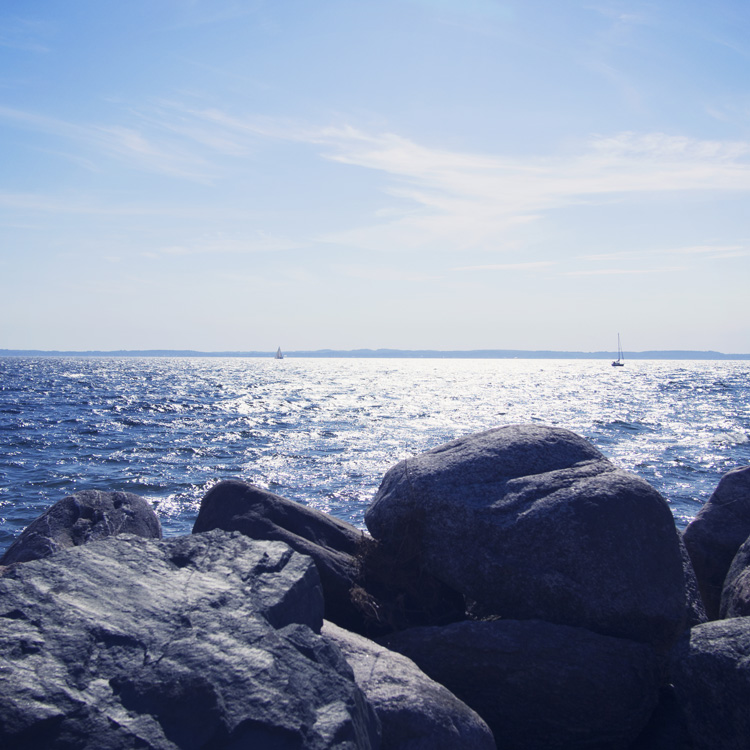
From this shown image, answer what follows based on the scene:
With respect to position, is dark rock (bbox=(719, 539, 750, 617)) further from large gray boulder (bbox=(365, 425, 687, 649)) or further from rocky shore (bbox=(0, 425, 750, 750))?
large gray boulder (bbox=(365, 425, 687, 649))

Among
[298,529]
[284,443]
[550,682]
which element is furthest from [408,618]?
[284,443]

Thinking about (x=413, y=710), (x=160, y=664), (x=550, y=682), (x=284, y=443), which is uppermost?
(x=160, y=664)

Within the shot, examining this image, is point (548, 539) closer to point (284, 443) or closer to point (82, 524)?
point (82, 524)

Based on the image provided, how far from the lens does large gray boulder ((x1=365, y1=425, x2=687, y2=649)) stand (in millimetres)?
5715

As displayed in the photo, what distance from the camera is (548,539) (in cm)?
584

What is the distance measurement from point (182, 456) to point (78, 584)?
2331cm

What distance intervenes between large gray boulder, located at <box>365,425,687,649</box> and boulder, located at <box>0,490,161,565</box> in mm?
3266

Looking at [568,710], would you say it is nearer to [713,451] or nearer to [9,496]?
[9,496]

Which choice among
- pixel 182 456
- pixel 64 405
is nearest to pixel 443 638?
pixel 182 456

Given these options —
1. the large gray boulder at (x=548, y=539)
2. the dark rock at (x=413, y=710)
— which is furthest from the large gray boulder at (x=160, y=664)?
the large gray boulder at (x=548, y=539)

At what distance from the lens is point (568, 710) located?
5246 mm

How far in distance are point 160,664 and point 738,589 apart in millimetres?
5346

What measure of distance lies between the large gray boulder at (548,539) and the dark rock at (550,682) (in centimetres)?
32

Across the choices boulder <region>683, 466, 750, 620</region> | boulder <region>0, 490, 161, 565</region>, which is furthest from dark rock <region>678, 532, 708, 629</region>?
boulder <region>0, 490, 161, 565</region>
